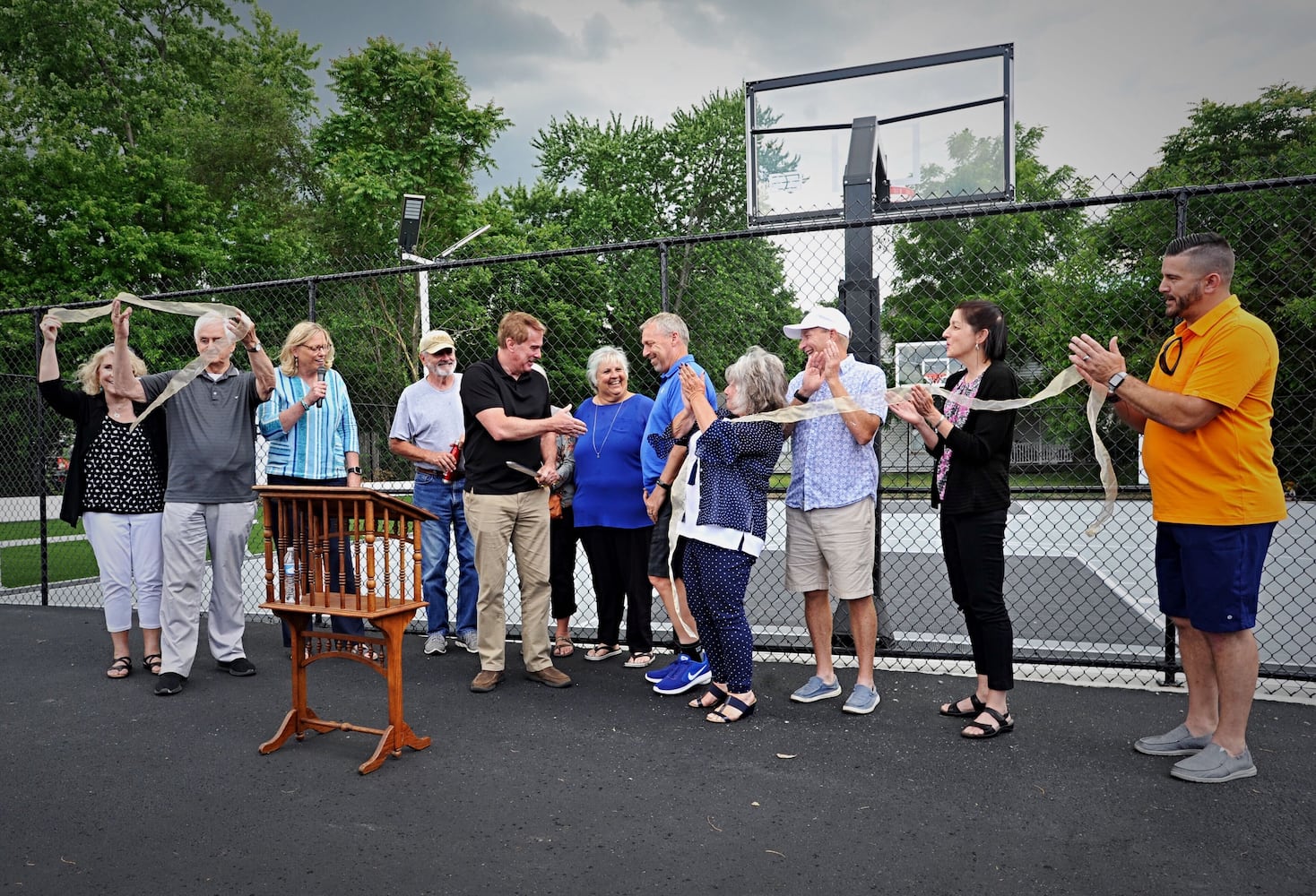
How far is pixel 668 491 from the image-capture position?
4480 millimetres

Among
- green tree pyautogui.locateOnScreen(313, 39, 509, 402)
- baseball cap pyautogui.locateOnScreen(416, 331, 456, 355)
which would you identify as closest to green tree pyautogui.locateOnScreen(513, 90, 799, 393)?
green tree pyautogui.locateOnScreen(313, 39, 509, 402)

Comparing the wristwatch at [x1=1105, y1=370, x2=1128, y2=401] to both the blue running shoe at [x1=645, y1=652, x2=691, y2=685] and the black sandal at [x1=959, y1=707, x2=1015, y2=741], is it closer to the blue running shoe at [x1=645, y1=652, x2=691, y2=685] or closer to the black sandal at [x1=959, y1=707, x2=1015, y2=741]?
the black sandal at [x1=959, y1=707, x2=1015, y2=741]

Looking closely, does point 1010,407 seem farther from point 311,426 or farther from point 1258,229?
point 1258,229

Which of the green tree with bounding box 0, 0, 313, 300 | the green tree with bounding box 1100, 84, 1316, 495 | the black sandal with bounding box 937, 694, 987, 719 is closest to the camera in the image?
the black sandal with bounding box 937, 694, 987, 719

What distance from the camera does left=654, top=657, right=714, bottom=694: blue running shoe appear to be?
4422 mm

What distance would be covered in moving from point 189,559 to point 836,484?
140 inches

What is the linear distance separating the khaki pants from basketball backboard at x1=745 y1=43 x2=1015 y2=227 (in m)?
4.84

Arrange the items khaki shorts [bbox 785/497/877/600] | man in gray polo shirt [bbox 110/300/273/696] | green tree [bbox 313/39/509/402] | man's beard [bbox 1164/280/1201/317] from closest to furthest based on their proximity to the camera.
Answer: man's beard [bbox 1164/280/1201/317] < khaki shorts [bbox 785/497/877/600] < man in gray polo shirt [bbox 110/300/273/696] < green tree [bbox 313/39/509/402]

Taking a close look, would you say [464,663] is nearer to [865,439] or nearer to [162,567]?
[162,567]

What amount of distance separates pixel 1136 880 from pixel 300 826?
2715 mm

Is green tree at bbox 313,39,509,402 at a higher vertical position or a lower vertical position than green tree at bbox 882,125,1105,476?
higher

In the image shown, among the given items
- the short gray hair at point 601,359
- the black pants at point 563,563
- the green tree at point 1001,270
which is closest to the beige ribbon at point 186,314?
the short gray hair at point 601,359

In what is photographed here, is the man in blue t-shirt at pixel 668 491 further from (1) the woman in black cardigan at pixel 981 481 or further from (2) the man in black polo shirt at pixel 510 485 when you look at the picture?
(1) the woman in black cardigan at pixel 981 481

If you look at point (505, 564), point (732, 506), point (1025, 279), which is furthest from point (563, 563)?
point (1025, 279)
